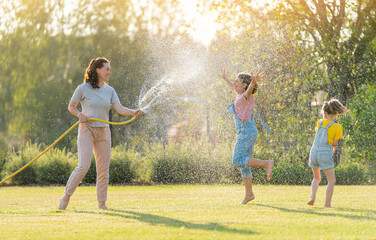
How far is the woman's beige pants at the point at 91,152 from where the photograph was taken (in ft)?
20.2

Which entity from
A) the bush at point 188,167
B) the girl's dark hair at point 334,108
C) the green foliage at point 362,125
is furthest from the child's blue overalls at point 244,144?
the green foliage at point 362,125

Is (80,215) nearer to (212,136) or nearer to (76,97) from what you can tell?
(76,97)

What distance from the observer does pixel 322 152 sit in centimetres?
659

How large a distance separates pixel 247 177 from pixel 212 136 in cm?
1104

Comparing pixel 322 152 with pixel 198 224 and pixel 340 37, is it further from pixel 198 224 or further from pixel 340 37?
pixel 340 37

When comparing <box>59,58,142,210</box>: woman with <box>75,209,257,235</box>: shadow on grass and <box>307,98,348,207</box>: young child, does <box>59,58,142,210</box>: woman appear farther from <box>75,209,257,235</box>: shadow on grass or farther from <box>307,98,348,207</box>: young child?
A: <box>307,98,348,207</box>: young child

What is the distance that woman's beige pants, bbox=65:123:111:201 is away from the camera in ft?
20.2

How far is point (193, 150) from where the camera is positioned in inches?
580

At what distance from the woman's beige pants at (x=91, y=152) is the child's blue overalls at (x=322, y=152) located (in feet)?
8.11

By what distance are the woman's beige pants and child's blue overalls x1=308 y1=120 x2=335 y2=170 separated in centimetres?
247

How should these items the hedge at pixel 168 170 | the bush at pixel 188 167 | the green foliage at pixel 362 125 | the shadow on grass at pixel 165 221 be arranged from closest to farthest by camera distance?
the shadow on grass at pixel 165 221
the green foliage at pixel 362 125
the hedge at pixel 168 170
the bush at pixel 188 167

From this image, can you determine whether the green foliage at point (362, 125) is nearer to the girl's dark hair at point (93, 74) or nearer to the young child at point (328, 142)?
the young child at point (328, 142)

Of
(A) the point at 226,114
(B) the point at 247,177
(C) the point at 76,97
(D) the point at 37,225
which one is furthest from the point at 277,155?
(D) the point at 37,225

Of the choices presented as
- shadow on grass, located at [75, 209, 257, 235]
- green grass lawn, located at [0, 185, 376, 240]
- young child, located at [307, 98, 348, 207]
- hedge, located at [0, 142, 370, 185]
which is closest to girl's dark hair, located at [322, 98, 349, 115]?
young child, located at [307, 98, 348, 207]
